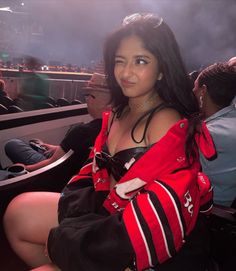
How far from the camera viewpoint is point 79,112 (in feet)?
11.8

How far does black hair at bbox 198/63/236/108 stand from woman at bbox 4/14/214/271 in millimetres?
536

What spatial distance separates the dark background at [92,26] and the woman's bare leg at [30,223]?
10148 mm

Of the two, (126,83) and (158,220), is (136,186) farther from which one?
(126,83)

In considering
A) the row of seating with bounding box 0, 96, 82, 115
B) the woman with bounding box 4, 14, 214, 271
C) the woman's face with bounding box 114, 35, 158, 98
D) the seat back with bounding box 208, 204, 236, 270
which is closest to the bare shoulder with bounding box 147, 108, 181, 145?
the woman with bounding box 4, 14, 214, 271

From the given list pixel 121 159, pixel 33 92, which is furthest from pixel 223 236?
pixel 33 92

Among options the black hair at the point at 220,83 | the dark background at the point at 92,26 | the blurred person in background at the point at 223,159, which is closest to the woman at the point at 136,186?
the blurred person in background at the point at 223,159

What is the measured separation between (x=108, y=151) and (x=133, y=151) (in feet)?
0.53

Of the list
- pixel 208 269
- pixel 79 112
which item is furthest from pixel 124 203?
pixel 79 112

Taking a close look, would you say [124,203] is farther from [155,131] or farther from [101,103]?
[101,103]

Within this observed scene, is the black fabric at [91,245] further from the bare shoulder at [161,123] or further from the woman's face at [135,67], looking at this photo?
the woman's face at [135,67]

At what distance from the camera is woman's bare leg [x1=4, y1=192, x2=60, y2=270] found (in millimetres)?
1089

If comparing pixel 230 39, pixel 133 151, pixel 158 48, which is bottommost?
pixel 230 39

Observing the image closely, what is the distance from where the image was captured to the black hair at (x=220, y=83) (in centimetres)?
157

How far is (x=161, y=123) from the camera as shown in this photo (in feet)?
3.28
